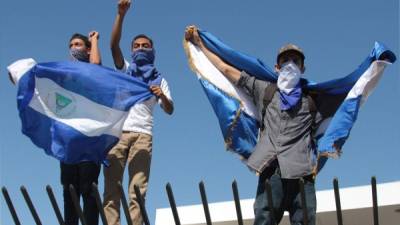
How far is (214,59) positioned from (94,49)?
1029 mm

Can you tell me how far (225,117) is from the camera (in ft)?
16.9

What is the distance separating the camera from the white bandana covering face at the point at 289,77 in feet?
16.0

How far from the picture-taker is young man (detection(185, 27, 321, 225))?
14.6 feet

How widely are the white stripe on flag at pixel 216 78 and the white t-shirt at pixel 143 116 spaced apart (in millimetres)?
352

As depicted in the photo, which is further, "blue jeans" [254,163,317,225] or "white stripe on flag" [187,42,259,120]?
"white stripe on flag" [187,42,259,120]

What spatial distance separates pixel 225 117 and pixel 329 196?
710cm

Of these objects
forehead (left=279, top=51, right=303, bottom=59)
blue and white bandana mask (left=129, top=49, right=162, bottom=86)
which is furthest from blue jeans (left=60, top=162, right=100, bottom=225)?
forehead (left=279, top=51, right=303, bottom=59)

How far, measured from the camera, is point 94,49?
17.5 ft

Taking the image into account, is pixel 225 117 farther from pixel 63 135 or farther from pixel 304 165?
pixel 63 135

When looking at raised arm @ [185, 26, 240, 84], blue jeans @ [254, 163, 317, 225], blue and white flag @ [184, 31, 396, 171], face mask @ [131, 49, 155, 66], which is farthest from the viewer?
face mask @ [131, 49, 155, 66]

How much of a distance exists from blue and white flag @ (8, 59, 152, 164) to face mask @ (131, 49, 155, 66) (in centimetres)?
43

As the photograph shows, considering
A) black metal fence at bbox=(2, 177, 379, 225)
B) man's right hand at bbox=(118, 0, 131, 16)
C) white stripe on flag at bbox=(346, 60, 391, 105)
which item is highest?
man's right hand at bbox=(118, 0, 131, 16)

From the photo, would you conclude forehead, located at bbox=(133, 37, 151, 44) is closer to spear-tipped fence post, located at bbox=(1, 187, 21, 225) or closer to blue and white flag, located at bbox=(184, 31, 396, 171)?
blue and white flag, located at bbox=(184, 31, 396, 171)

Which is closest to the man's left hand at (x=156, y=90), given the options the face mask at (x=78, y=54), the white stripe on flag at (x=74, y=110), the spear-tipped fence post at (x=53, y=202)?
the white stripe on flag at (x=74, y=110)
